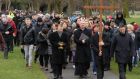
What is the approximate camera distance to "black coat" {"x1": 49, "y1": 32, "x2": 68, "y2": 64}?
56.1ft

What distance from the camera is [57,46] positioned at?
17.2 m

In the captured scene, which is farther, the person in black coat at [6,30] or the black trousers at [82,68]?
the person in black coat at [6,30]

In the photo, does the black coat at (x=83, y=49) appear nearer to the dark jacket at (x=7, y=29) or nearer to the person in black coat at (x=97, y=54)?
the person in black coat at (x=97, y=54)

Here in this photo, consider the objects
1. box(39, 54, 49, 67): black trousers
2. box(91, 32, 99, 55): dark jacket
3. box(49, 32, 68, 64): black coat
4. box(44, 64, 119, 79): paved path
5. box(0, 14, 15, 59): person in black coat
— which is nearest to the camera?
box(91, 32, 99, 55): dark jacket

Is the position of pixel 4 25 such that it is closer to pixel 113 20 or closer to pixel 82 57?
pixel 113 20

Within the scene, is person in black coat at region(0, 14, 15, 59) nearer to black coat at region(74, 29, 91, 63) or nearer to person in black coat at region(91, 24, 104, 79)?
black coat at region(74, 29, 91, 63)

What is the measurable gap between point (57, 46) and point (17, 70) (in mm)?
3070

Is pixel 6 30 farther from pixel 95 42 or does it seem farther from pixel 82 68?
pixel 95 42

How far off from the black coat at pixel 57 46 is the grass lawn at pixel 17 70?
3.24ft

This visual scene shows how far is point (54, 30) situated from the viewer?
1742 cm

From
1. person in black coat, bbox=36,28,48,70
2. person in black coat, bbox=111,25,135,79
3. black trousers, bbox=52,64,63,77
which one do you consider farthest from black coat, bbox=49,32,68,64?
person in black coat, bbox=36,28,48,70

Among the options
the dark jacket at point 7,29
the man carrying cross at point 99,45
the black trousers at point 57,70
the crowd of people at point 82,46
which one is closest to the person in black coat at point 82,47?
the crowd of people at point 82,46

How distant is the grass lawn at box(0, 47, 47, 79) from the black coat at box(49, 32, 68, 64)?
988mm

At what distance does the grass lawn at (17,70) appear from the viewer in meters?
17.9
